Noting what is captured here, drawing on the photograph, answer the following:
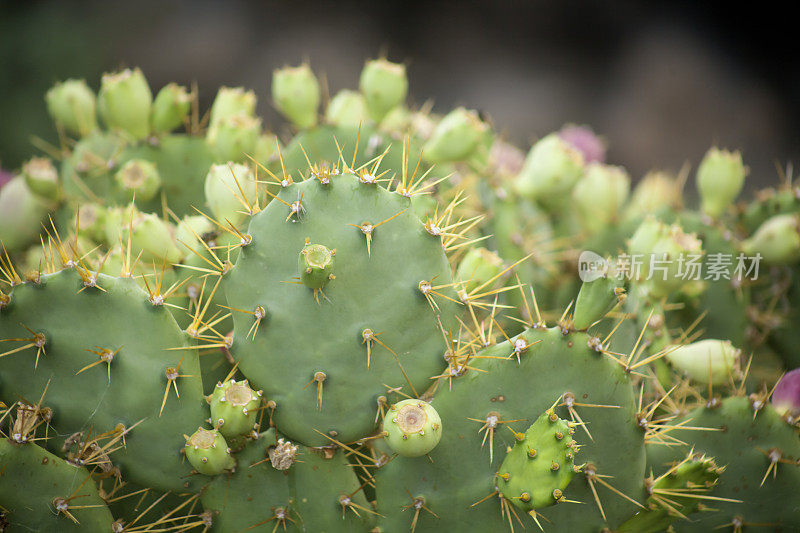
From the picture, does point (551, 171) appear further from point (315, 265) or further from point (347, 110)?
point (315, 265)

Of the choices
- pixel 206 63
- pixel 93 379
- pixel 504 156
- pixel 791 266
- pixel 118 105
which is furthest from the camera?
pixel 206 63

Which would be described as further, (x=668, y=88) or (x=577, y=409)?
(x=668, y=88)

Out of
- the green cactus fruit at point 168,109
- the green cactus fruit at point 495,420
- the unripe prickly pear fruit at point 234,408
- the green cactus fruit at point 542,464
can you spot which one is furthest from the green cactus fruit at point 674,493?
the green cactus fruit at point 168,109

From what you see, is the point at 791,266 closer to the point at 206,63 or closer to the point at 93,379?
the point at 93,379

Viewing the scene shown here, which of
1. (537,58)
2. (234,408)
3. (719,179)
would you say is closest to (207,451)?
(234,408)

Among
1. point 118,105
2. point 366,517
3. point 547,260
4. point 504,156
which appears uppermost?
point 118,105

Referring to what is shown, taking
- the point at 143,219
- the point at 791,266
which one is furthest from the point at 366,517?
the point at 791,266
